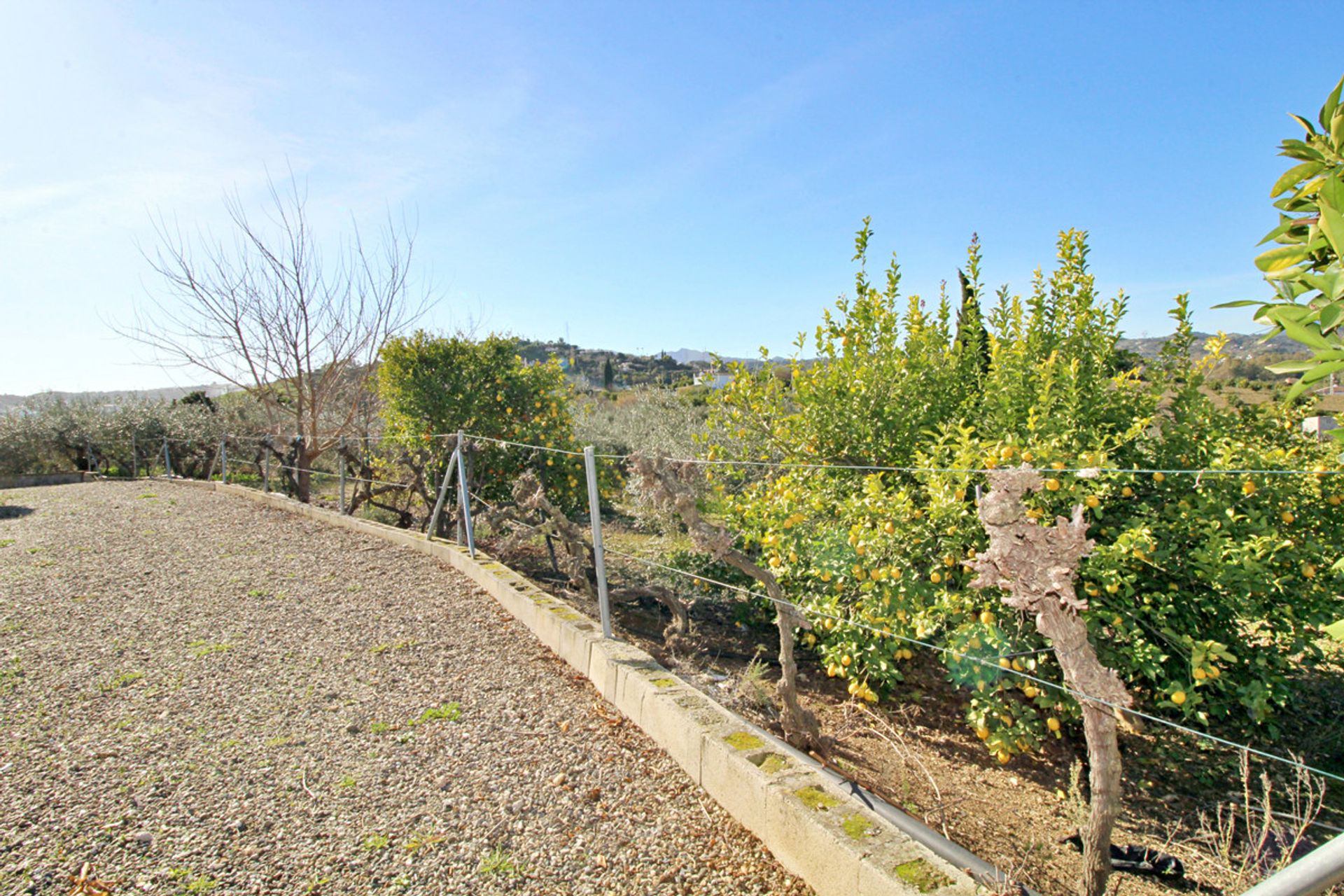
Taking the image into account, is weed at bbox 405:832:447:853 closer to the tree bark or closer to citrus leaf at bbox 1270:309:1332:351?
the tree bark

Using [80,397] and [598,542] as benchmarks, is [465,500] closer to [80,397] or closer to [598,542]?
[598,542]

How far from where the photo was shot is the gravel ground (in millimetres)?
2445

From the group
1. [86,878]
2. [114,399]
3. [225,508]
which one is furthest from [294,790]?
[114,399]

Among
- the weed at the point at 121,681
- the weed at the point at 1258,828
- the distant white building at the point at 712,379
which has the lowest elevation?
the weed at the point at 1258,828

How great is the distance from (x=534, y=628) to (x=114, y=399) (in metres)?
17.6

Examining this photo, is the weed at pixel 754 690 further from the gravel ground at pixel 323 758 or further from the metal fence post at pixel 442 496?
the metal fence post at pixel 442 496

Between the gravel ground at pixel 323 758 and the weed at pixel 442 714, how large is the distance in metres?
0.01

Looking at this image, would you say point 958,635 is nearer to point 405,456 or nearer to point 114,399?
point 405,456

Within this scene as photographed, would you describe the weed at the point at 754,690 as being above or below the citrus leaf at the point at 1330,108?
below

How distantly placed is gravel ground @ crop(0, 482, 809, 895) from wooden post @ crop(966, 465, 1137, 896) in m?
1.01

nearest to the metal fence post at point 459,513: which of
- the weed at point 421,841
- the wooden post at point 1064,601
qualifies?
the weed at point 421,841

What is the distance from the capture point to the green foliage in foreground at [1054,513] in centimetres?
349

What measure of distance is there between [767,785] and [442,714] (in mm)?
1818

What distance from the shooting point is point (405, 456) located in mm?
8250
